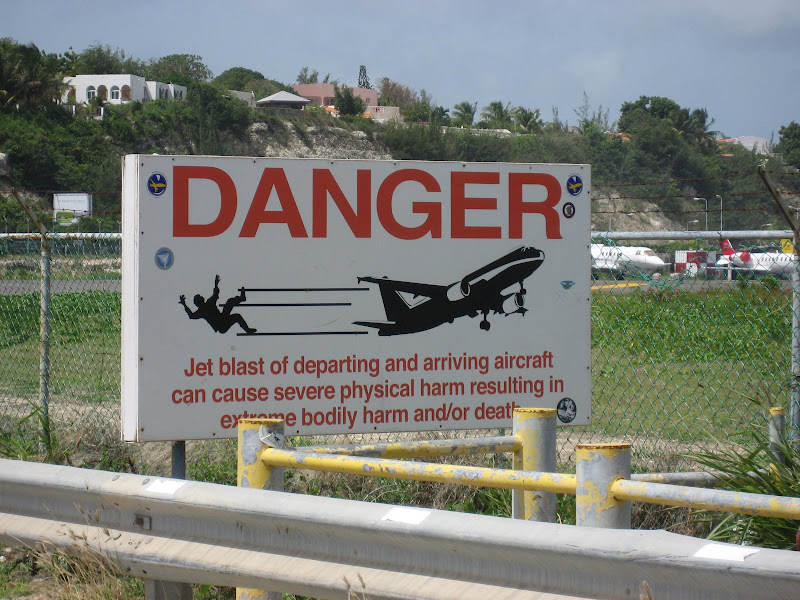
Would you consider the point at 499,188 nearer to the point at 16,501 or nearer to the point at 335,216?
the point at 335,216

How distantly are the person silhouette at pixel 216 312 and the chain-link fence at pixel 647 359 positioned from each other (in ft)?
7.13

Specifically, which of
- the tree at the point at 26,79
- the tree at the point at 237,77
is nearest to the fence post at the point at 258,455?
the tree at the point at 26,79

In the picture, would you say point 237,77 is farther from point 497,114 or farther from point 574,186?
point 574,186

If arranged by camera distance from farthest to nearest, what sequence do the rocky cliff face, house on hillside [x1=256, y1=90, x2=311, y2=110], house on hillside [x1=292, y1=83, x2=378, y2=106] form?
house on hillside [x1=292, y1=83, x2=378, y2=106] < house on hillside [x1=256, y1=90, x2=311, y2=110] < the rocky cliff face

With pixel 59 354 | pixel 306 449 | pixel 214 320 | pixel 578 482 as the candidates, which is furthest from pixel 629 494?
pixel 59 354

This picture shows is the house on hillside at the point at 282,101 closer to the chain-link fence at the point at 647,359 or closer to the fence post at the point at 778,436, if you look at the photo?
the chain-link fence at the point at 647,359

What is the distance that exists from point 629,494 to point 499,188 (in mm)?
2535

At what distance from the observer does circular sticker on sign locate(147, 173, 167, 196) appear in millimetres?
4555

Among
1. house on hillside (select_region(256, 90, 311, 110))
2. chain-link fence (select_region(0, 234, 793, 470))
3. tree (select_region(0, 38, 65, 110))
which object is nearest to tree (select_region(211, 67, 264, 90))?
house on hillside (select_region(256, 90, 311, 110))

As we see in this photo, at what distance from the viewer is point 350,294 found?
4.77 metres

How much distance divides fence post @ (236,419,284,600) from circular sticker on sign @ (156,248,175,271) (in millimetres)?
1387

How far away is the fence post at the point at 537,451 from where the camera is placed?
377cm

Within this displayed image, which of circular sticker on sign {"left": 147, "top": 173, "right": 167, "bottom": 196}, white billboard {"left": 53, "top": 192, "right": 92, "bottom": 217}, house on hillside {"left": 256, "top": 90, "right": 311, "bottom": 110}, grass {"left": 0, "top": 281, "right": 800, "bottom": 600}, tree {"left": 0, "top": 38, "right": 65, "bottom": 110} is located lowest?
grass {"left": 0, "top": 281, "right": 800, "bottom": 600}

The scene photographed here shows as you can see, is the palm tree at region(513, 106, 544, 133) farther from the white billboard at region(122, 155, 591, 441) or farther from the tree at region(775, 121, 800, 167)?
the white billboard at region(122, 155, 591, 441)
